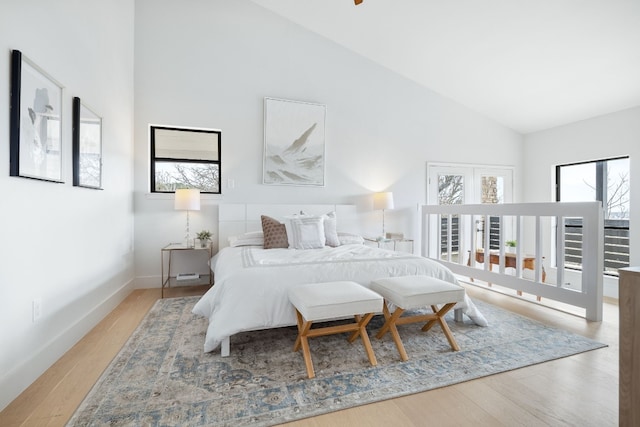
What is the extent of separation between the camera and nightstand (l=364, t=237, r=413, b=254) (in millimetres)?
4203

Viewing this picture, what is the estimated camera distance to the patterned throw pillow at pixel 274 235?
3291mm

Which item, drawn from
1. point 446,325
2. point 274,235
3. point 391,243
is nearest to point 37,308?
point 274,235

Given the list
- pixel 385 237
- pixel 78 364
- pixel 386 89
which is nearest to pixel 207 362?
pixel 78 364

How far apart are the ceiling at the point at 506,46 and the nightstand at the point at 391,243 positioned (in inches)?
101

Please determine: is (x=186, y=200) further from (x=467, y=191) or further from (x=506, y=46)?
(x=467, y=191)

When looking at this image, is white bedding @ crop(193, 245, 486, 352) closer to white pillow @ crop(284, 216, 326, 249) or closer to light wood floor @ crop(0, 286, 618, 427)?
white pillow @ crop(284, 216, 326, 249)

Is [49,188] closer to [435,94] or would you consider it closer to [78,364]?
[78,364]

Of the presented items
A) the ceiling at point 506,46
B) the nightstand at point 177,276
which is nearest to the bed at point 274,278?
the nightstand at point 177,276

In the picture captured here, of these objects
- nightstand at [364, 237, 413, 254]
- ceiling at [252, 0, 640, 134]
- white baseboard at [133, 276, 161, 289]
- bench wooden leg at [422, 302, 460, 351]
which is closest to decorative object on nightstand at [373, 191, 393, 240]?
nightstand at [364, 237, 413, 254]

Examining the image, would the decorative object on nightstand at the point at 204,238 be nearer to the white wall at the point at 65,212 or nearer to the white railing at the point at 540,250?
the white wall at the point at 65,212

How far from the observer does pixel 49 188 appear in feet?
6.43

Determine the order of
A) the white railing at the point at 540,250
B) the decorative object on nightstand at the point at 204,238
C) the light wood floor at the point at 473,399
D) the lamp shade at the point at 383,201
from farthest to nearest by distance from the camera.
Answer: the lamp shade at the point at 383,201 → the decorative object on nightstand at the point at 204,238 → the white railing at the point at 540,250 → the light wood floor at the point at 473,399

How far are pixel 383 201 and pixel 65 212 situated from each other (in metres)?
3.55

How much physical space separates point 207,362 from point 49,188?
60.8 inches
